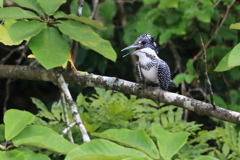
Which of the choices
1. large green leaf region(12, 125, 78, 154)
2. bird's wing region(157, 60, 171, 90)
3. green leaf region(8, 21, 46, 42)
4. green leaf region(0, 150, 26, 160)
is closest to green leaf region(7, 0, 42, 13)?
green leaf region(8, 21, 46, 42)

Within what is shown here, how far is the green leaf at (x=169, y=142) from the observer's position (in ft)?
4.39

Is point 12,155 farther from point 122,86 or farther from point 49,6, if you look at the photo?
point 122,86

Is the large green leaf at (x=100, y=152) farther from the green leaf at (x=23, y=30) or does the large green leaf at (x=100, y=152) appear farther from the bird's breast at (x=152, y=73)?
the bird's breast at (x=152, y=73)

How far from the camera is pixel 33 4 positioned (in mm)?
1638

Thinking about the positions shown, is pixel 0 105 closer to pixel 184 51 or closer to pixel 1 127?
pixel 184 51

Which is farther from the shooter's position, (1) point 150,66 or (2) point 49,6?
(1) point 150,66

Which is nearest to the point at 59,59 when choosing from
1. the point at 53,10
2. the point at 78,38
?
the point at 78,38

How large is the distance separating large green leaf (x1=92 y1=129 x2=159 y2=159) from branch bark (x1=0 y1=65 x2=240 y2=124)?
47 centimetres

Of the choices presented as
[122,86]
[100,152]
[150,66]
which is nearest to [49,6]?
[122,86]

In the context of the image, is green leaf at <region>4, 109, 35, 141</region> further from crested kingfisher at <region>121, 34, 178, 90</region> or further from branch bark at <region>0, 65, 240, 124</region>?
crested kingfisher at <region>121, 34, 178, 90</region>

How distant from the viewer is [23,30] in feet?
4.72

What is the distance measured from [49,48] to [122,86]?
1.84 feet

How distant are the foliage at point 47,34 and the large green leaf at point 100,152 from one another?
351 mm

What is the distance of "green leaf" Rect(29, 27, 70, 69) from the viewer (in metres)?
1.38
